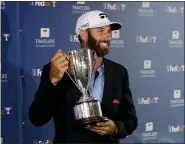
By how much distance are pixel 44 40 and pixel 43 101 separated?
38.8 inches

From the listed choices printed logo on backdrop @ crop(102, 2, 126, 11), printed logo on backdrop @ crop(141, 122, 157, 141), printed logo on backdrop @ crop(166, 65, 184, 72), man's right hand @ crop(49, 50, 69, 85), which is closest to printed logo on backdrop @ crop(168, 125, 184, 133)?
printed logo on backdrop @ crop(141, 122, 157, 141)

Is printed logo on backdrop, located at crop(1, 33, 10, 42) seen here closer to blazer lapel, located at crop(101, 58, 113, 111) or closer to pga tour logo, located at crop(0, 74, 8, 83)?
pga tour logo, located at crop(0, 74, 8, 83)

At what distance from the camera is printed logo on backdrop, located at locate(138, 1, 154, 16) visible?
252 cm

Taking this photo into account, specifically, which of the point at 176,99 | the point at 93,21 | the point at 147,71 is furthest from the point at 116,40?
the point at 93,21

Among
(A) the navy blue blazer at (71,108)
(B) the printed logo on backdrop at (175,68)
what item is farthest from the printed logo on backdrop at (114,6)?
(A) the navy blue blazer at (71,108)

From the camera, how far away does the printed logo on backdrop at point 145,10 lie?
8.28ft

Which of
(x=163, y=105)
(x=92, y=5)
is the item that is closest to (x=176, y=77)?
(x=163, y=105)

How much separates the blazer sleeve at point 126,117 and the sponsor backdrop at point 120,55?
2.95 feet

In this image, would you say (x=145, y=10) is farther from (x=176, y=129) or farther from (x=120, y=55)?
(x=176, y=129)

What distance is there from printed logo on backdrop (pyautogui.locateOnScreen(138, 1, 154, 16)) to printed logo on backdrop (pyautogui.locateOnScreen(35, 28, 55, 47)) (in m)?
0.76

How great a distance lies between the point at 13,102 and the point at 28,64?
0.27m

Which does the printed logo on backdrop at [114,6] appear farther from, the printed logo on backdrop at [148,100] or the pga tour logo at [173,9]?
the printed logo on backdrop at [148,100]

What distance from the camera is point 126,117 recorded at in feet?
4.67

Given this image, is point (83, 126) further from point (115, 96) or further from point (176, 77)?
point (176, 77)
